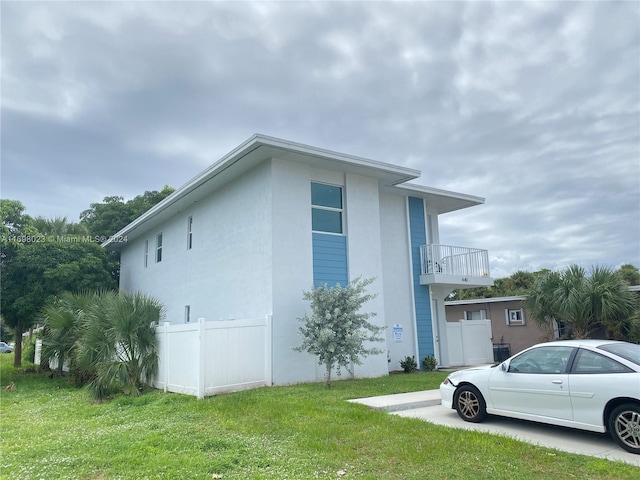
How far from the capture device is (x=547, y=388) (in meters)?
6.60

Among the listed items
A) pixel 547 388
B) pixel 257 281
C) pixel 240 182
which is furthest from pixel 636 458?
pixel 240 182

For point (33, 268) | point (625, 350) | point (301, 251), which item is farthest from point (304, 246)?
point (33, 268)

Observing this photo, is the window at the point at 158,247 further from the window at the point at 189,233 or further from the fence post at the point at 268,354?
the fence post at the point at 268,354

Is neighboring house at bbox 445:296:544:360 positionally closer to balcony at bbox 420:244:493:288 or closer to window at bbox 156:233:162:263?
balcony at bbox 420:244:493:288

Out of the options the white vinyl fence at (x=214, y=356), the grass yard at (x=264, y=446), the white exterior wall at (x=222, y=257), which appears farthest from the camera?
the white exterior wall at (x=222, y=257)

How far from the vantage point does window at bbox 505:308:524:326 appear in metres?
21.3

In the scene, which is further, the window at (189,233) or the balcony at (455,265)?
the window at (189,233)

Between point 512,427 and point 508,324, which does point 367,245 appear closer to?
point 512,427

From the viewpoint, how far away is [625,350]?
6.36m

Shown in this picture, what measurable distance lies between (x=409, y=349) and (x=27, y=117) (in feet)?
46.9

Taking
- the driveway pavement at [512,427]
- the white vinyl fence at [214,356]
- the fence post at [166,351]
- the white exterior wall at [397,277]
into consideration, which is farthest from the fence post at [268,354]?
the white exterior wall at [397,277]

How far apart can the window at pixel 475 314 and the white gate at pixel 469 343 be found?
4499 millimetres

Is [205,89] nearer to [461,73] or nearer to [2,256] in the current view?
[461,73]

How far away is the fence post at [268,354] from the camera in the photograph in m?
11.6
